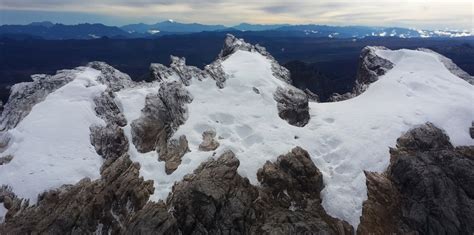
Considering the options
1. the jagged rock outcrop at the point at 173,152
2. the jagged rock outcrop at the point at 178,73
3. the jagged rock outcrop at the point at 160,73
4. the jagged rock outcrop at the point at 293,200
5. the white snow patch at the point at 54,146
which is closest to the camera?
the jagged rock outcrop at the point at 293,200

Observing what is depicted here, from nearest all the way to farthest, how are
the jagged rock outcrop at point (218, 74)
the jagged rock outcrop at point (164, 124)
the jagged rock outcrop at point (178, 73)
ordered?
the jagged rock outcrop at point (164, 124) < the jagged rock outcrop at point (218, 74) < the jagged rock outcrop at point (178, 73)

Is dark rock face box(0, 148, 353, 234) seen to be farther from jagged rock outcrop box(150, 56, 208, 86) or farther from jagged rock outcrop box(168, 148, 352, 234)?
jagged rock outcrop box(150, 56, 208, 86)

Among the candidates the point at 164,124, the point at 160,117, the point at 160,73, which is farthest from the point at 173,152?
the point at 160,73

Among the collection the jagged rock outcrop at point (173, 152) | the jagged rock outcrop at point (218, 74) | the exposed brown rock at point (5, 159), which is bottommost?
the jagged rock outcrop at point (173, 152)

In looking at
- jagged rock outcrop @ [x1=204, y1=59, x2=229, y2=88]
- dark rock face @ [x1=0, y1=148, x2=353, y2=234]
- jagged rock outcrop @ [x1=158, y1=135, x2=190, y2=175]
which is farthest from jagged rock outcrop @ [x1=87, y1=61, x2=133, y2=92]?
dark rock face @ [x1=0, y1=148, x2=353, y2=234]

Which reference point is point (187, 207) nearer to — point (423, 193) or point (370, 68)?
point (423, 193)

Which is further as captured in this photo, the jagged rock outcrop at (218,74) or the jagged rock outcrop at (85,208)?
the jagged rock outcrop at (218,74)

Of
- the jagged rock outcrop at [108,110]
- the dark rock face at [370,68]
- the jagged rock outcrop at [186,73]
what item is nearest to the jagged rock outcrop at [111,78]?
the jagged rock outcrop at [108,110]

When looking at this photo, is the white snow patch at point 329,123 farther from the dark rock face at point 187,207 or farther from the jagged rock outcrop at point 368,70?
the jagged rock outcrop at point 368,70
